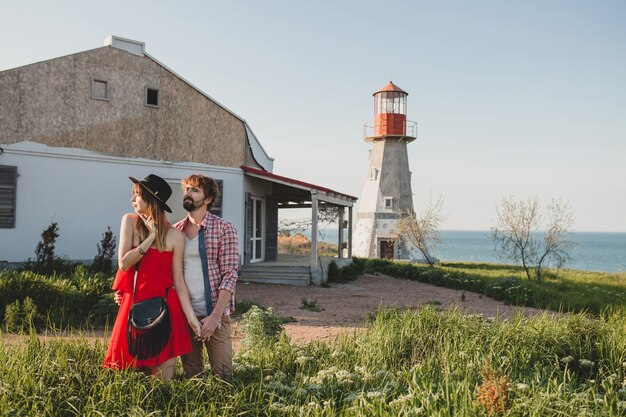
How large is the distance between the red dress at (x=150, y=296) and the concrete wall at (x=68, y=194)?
923cm

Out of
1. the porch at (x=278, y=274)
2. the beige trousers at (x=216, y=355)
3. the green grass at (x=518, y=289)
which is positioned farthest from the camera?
the porch at (x=278, y=274)

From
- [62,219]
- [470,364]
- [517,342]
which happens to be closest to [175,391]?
[470,364]

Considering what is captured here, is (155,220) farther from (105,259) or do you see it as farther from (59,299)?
(105,259)

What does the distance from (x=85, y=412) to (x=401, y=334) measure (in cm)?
317

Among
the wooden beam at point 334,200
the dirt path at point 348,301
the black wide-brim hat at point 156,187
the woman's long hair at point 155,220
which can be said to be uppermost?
the wooden beam at point 334,200

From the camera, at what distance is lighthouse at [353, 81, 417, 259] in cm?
2845

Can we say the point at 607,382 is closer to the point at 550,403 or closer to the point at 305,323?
the point at 550,403

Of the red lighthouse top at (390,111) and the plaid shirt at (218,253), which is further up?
the red lighthouse top at (390,111)

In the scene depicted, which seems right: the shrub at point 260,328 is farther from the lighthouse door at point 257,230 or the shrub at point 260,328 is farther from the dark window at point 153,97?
the lighthouse door at point 257,230

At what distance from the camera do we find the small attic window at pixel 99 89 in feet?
41.2

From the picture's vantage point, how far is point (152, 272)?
366 centimetres

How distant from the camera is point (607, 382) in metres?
4.72

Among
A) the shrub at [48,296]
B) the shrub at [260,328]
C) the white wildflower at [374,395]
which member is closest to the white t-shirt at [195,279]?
the white wildflower at [374,395]

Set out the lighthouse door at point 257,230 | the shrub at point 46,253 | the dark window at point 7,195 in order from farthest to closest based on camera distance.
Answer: the lighthouse door at point 257,230, the dark window at point 7,195, the shrub at point 46,253
